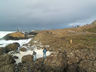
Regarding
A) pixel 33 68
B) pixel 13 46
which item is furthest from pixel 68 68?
pixel 13 46

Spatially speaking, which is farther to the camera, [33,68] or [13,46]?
[13,46]

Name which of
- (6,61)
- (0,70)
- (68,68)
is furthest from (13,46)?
(68,68)

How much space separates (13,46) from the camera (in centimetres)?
2428

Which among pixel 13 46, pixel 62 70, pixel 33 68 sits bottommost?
pixel 62 70

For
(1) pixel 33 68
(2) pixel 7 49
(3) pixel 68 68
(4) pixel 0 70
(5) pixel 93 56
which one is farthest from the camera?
(2) pixel 7 49

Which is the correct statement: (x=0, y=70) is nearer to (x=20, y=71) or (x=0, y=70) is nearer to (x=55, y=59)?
(x=20, y=71)

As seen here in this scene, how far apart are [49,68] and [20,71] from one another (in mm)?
4048

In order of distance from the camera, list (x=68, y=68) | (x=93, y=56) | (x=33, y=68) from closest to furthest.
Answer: (x=33, y=68) → (x=68, y=68) → (x=93, y=56)

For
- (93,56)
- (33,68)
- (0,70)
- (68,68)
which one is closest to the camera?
(0,70)

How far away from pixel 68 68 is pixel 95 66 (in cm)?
375

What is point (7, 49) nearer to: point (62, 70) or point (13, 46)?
point (13, 46)

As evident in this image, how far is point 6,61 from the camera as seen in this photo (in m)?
13.8

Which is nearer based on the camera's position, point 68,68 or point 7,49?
point 68,68

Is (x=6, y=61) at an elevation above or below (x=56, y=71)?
above
